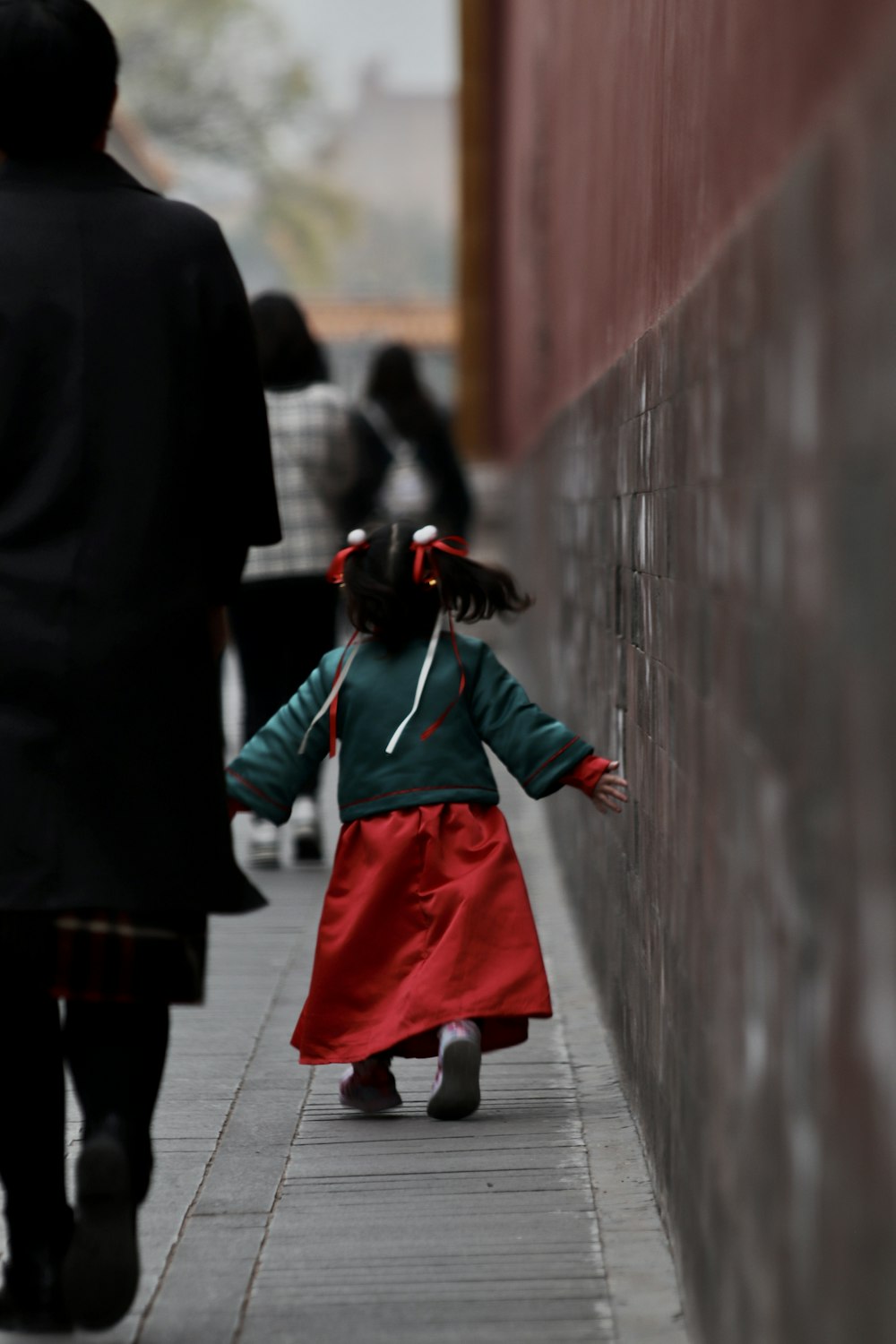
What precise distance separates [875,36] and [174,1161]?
283 cm

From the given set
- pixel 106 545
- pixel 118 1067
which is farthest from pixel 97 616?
pixel 118 1067

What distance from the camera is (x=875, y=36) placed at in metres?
1.99

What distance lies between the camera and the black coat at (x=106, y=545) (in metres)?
3.01

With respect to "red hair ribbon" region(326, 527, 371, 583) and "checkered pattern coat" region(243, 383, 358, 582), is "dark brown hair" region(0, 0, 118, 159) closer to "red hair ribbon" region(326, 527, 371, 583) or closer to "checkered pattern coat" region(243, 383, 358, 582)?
"red hair ribbon" region(326, 527, 371, 583)

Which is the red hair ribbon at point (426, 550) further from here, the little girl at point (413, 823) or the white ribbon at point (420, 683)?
the white ribbon at point (420, 683)

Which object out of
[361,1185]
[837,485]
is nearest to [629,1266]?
[361,1185]

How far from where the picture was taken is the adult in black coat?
3004 millimetres

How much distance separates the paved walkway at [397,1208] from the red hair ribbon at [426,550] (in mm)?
958

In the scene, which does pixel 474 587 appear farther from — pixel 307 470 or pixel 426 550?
pixel 307 470

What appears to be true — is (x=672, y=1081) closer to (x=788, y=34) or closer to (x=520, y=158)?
(x=788, y=34)

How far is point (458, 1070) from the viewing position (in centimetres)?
436

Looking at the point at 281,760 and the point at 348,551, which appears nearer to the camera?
the point at 281,760

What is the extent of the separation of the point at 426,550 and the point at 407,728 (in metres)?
0.37

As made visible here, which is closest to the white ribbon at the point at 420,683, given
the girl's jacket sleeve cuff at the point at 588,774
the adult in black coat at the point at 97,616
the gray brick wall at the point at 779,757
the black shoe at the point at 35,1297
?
the girl's jacket sleeve cuff at the point at 588,774
